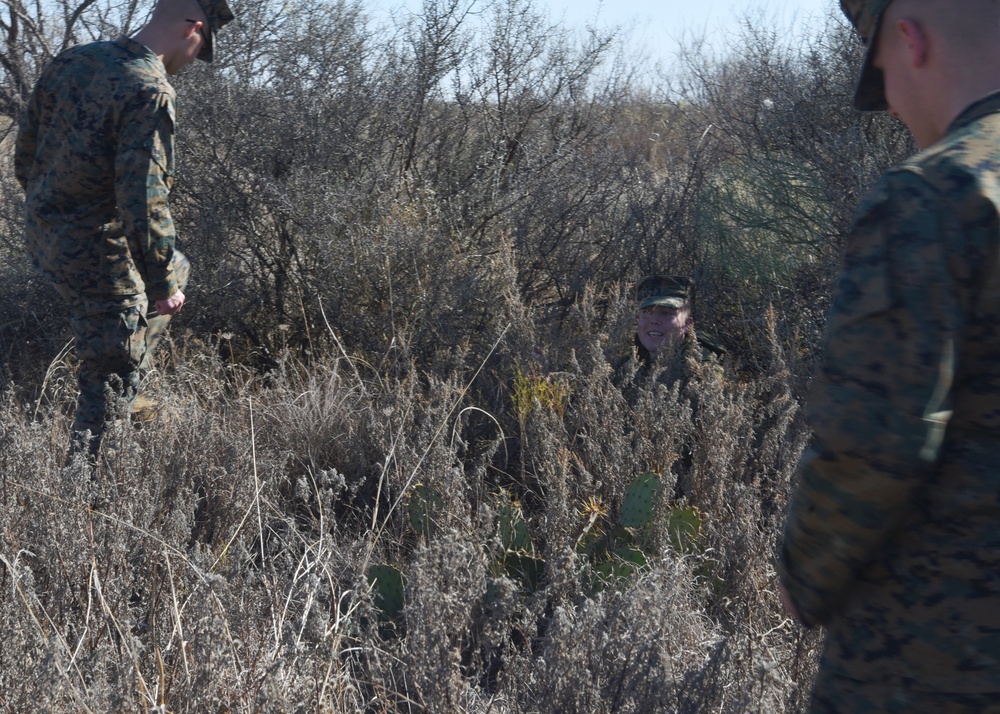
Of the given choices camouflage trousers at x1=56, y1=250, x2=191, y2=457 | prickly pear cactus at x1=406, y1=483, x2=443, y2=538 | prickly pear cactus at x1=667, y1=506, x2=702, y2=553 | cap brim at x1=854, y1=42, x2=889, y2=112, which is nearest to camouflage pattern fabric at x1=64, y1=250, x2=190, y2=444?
camouflage trousers at x1=56, y1=250, x2=191, y2=457

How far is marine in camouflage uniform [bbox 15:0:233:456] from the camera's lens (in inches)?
120

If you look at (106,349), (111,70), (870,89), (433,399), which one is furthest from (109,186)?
(870,89)

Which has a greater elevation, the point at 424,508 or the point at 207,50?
the point at 207,50

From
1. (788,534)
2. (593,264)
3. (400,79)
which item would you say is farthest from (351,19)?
(788,534)

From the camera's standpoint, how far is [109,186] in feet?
10.6

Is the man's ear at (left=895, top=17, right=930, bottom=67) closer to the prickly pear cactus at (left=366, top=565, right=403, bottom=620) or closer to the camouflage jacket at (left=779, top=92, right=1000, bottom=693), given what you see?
the camouflage jacket at (left=779, top=92, right=1000, bottom=693)

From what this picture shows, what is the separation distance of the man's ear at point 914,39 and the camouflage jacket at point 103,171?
97.9 inches

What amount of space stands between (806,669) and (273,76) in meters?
4.29

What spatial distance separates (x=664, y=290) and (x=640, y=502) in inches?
66.3

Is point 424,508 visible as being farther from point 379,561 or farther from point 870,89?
point 870,89

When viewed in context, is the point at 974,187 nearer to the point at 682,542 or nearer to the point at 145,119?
the point at 682,542

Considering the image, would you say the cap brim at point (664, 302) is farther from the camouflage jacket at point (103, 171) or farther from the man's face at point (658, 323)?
the camouflage jacket at point (103, 171)

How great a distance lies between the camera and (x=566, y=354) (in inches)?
166

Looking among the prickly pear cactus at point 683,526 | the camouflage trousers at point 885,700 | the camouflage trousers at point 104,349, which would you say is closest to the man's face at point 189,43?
the camouflage trousers at point 104,349
